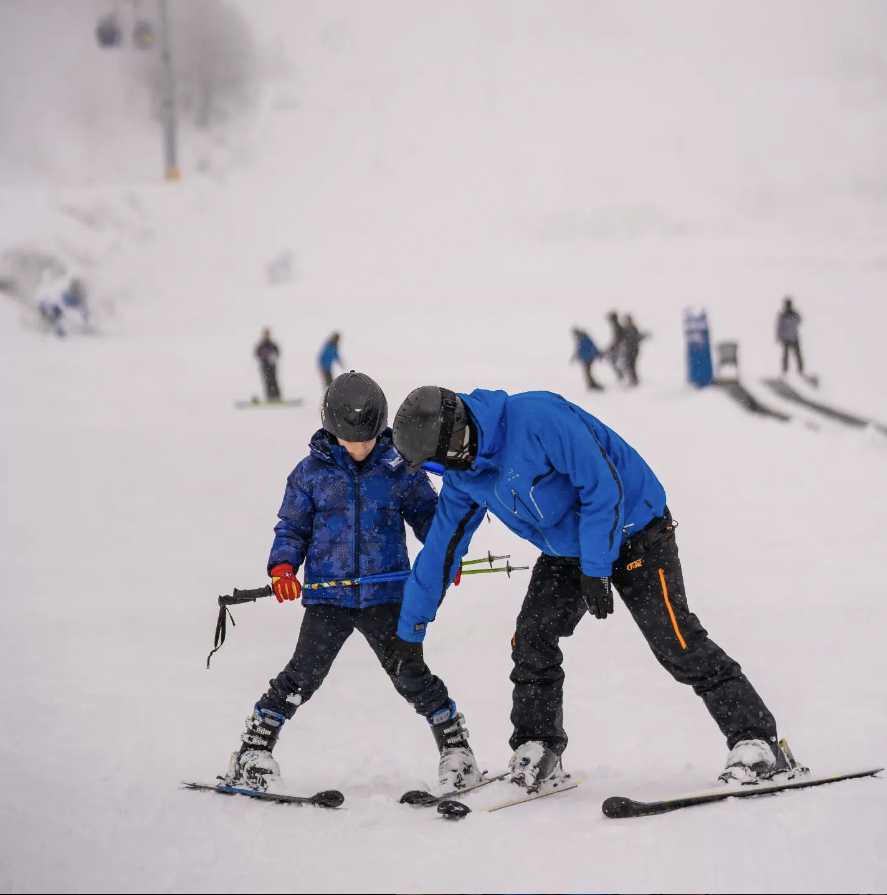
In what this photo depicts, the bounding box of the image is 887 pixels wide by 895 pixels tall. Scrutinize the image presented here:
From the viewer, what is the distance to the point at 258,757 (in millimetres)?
3637

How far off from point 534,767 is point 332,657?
771mm

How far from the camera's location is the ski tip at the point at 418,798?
11.1 feet

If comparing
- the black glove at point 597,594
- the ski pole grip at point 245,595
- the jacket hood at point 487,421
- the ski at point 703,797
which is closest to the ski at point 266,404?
the ski pole grip at point 245,595

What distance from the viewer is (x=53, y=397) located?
14.9m

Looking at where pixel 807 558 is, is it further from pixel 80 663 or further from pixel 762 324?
pixel 762 324

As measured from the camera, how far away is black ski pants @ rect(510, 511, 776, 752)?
132 inches

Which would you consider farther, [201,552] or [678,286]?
[678,286]

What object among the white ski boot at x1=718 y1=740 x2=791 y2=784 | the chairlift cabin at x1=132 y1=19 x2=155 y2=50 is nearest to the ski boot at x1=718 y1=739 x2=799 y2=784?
the white ski boot at x1=718 y1=740 x2=791 y2=784

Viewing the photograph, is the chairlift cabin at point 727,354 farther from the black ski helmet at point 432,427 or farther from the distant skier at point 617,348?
the black ski helmet at point 432,427

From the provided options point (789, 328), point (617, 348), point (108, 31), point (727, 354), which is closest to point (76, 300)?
point (108, 31)

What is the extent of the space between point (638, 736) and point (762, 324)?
21545 mm

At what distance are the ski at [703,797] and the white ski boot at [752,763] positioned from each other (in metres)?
0.05

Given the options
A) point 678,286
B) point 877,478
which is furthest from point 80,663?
point 678,286

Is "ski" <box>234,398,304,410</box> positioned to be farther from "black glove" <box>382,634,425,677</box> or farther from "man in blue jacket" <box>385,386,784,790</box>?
"man in blue jacket" <box>385,386,784,790</box>
